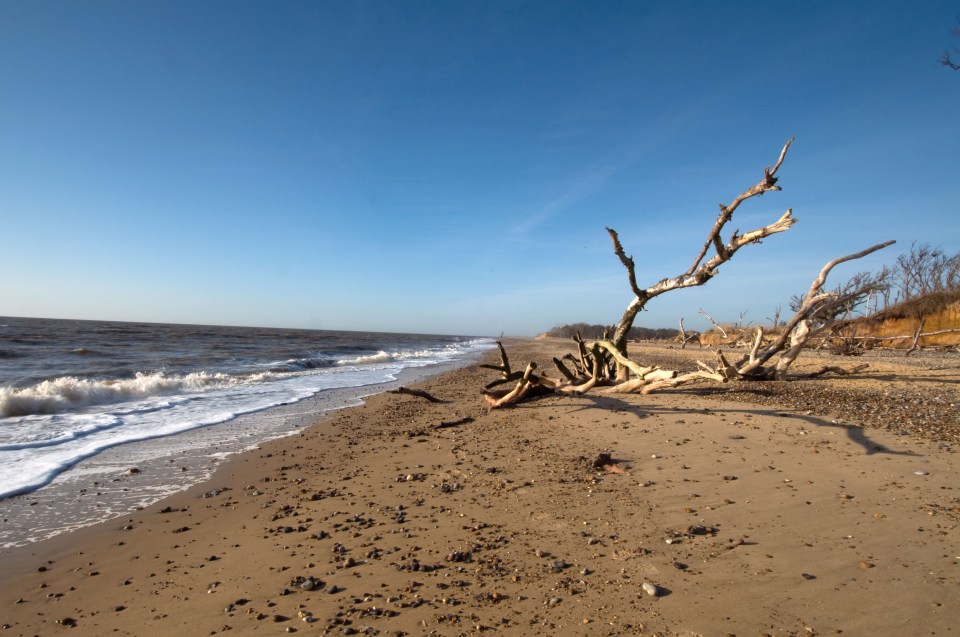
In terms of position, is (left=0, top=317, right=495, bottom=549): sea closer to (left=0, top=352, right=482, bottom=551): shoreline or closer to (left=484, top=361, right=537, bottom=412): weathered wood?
(left=0, top=352, right=482, bottom=551): shoreline

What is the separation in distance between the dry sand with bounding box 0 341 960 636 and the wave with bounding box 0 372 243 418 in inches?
254

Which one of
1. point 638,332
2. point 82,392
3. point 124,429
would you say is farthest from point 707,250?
point 638,332

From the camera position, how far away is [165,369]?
1811cm

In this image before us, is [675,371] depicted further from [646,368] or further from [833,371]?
[833,371]

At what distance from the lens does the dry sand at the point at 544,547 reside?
249 cm

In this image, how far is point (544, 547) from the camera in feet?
10.5

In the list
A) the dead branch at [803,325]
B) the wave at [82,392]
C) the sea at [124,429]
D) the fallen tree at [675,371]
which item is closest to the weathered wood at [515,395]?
the fallen tree at [675,371]

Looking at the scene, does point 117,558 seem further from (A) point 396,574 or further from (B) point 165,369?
(B) point 165,369

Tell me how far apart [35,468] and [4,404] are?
5.00m

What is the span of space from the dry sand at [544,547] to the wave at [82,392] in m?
6.45

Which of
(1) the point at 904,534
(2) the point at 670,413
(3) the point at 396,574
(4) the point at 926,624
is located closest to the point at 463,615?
(3) the point at 396,574

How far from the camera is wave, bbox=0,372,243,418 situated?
29.8 feet

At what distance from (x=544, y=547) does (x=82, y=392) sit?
12.1 meters

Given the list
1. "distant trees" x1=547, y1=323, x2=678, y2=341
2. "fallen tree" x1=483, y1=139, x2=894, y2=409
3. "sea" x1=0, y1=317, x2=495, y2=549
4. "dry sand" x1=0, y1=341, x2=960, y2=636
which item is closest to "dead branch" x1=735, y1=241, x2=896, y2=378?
"fallen tree" x1=483, y1=139, x2=894, y2=409
